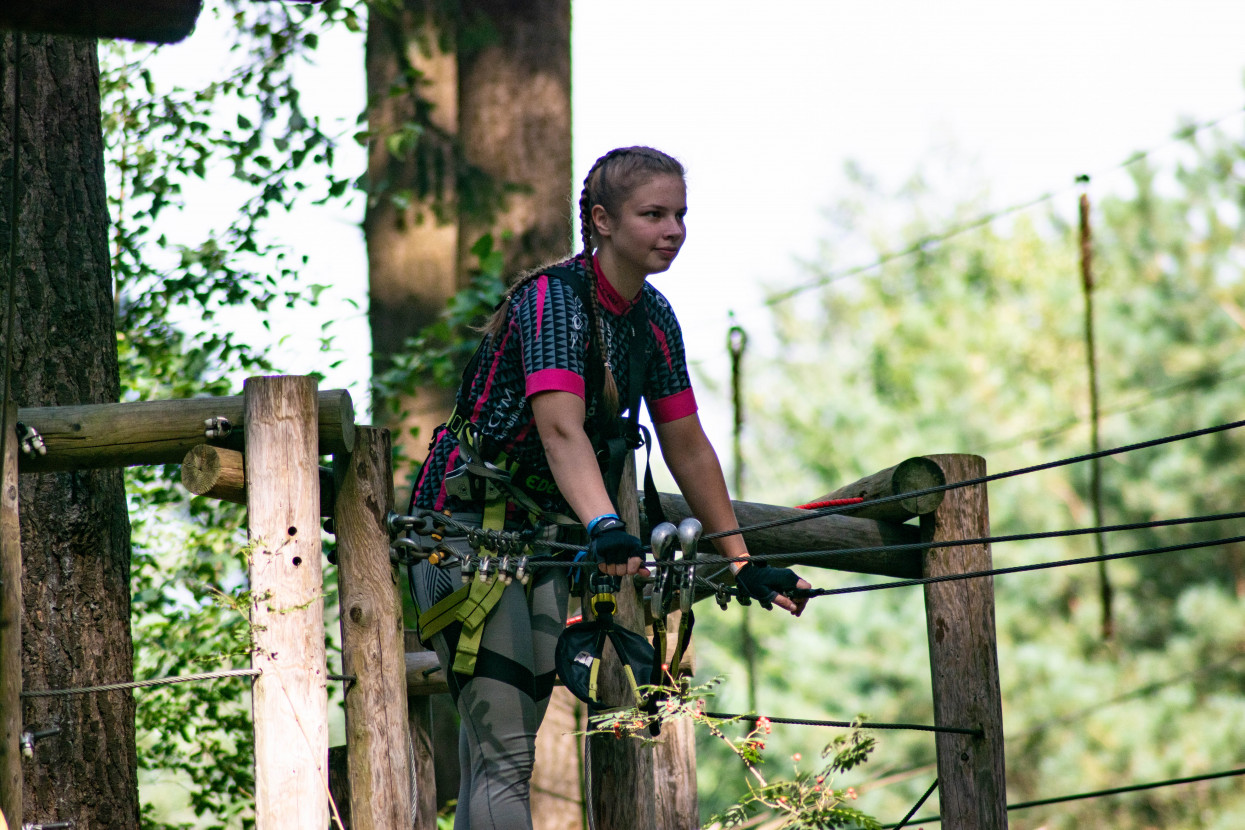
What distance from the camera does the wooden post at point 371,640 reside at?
119 inches

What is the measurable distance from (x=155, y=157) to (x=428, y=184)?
185cm

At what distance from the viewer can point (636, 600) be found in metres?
3.64

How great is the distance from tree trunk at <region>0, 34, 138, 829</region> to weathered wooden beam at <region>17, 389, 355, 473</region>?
26.7 inches

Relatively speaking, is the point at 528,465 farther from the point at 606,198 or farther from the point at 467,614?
the point at 606,198

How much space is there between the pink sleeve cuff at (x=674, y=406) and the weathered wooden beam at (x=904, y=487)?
31.8 inches

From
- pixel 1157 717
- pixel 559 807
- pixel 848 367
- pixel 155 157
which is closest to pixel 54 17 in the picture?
pixel 155 157

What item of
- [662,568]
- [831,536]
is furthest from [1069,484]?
[662,568]

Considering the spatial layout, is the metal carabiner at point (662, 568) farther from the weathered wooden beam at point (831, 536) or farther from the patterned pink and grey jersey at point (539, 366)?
the weathered wooden beam at point (831, 536)

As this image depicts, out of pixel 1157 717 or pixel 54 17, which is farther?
pixel 1157 717

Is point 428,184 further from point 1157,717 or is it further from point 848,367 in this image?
point 848,367

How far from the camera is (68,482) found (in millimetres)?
3605

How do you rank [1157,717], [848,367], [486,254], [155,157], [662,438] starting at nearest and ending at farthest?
[662,438]
[155,157]
[486,254]
[1157,717]
[848,367]

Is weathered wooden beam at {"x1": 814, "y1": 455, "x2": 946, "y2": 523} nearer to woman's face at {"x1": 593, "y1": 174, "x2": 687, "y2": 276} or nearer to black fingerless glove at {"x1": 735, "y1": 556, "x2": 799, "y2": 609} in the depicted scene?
black fingerless glove at {"x1": 735, "y1": 556, "x2": 799, "y2": 609}

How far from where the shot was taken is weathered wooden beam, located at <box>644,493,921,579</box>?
13.3 feet
